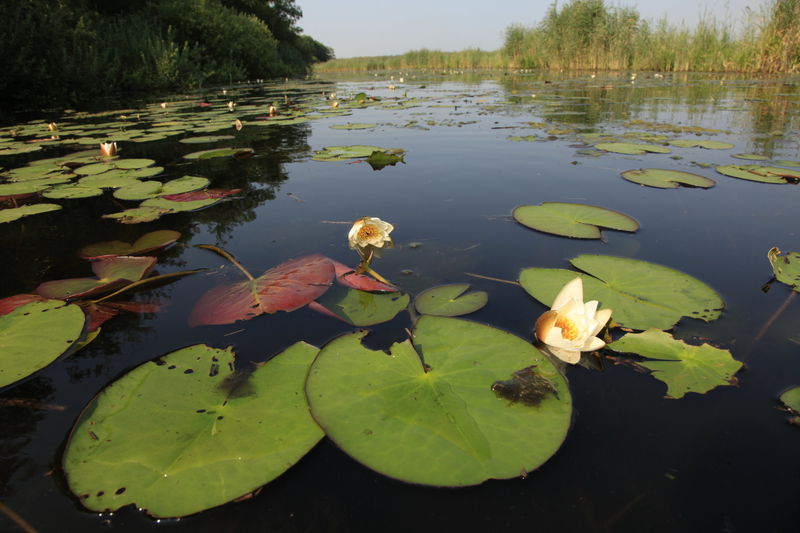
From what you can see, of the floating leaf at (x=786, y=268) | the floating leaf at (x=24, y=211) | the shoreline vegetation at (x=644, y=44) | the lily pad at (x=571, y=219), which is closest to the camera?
the floating leaf at (x=786, y=268)

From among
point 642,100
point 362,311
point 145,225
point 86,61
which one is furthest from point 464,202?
point 86,61

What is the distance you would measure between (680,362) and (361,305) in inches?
33.2

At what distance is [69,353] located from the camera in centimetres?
101

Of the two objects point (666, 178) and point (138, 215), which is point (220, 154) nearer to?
point (138, 215)

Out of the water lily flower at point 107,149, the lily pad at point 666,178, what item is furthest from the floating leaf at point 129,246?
the lily pad at point 666,178

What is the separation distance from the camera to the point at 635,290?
4.06 ft

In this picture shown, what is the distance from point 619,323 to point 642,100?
735 centimetres

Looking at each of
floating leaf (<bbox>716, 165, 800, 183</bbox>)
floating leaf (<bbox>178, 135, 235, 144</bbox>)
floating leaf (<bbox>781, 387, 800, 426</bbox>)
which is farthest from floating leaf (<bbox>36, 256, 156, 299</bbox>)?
floating leaf (<bbox>716, 165, 800, 183</bbox>)

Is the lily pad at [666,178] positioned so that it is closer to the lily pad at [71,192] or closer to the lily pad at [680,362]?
the lily pad at [680,362]

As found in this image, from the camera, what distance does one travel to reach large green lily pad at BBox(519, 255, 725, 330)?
43.6 inches

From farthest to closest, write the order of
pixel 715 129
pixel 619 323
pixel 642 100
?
1. pixel 642 100
2. pixel 715 129
3. pixel 619 323

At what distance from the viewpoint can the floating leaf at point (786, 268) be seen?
48.3 inches

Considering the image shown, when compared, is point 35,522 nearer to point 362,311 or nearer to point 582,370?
point 362,311

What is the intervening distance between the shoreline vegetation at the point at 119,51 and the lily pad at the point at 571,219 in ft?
28.9
